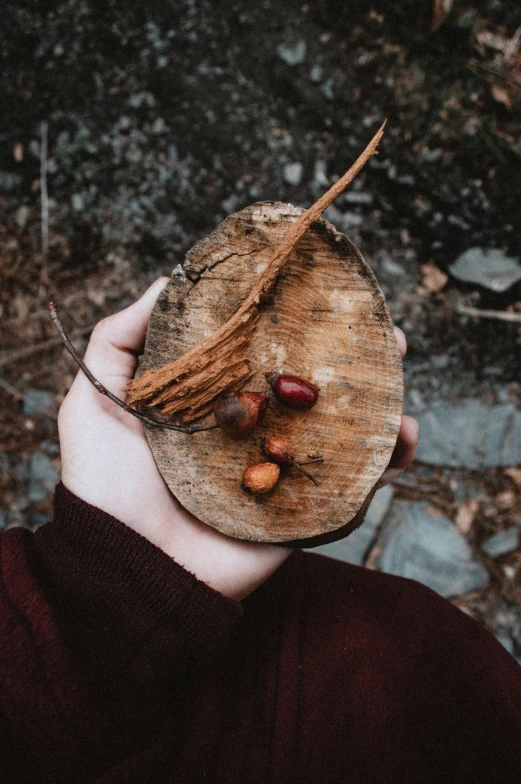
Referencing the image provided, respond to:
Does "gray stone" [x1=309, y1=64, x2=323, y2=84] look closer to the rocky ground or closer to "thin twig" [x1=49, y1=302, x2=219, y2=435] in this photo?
the rocky ground

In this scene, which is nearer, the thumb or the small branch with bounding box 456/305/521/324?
the thumb

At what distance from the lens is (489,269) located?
3180 mm

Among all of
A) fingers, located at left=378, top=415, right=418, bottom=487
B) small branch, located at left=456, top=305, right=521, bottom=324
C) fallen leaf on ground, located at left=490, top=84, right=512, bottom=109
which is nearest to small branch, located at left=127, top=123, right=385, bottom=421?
fingers, located at left=378, top=415, right=418, bottom=487

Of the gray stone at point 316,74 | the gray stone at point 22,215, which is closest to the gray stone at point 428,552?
the gray stone at point 316,74

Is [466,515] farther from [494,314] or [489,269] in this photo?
[489,269]

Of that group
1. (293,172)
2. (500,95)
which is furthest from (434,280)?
(500,95)

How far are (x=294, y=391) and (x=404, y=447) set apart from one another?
627mm

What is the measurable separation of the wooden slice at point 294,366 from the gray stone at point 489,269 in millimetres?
1615

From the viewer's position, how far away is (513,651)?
2.94m

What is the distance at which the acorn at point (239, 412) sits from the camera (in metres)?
1.79

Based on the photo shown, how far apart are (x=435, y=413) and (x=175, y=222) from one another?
179cm

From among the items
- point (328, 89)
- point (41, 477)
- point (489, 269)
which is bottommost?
point (41, 477)

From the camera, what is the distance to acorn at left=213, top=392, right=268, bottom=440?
179 cm

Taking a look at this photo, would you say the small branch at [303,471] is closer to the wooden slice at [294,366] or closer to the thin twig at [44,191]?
the wooden slice at [294,366]
